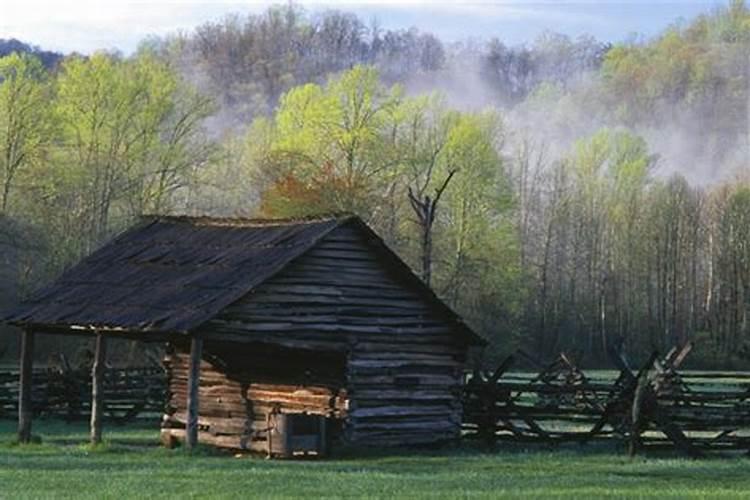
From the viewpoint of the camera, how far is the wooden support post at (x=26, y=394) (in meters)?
28.7

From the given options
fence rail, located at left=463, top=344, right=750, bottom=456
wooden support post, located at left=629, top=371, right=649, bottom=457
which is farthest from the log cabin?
wooden support post, located at left=629, top=371, right=649, bottom=457

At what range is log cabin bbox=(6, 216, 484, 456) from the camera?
27.0m

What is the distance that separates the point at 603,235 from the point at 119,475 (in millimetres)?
67289

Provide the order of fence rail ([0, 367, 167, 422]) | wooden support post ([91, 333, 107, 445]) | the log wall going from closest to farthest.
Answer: wooden support post ([91, 333, 107, 445])
the log wall
fence rail ([0, 367, 167, 422])

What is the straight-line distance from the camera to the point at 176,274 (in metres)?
28.6

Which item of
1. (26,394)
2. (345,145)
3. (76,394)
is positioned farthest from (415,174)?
(26,394)

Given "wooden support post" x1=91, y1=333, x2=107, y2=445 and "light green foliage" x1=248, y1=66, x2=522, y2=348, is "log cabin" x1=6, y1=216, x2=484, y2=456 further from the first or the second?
"light green foliage" x1=248, y1=66, x2=522, y2=348

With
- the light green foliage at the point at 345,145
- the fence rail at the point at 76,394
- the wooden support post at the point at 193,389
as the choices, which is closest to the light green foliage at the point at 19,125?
the light green foliage at the point at 345,145

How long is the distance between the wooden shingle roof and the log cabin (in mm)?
40

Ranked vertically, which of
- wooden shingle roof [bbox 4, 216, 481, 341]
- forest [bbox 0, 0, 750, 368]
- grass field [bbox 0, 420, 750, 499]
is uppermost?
forest [bbox 0, 0, 750, 368]

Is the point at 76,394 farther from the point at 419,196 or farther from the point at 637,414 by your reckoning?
the point at 419,196

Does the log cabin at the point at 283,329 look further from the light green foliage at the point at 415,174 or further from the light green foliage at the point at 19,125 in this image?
the light green foliage at the point at 415,174

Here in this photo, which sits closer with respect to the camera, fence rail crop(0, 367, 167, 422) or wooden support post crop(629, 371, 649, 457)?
wooden support post crop(629, 371, 649, 457)

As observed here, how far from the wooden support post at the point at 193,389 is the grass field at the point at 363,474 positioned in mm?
372
